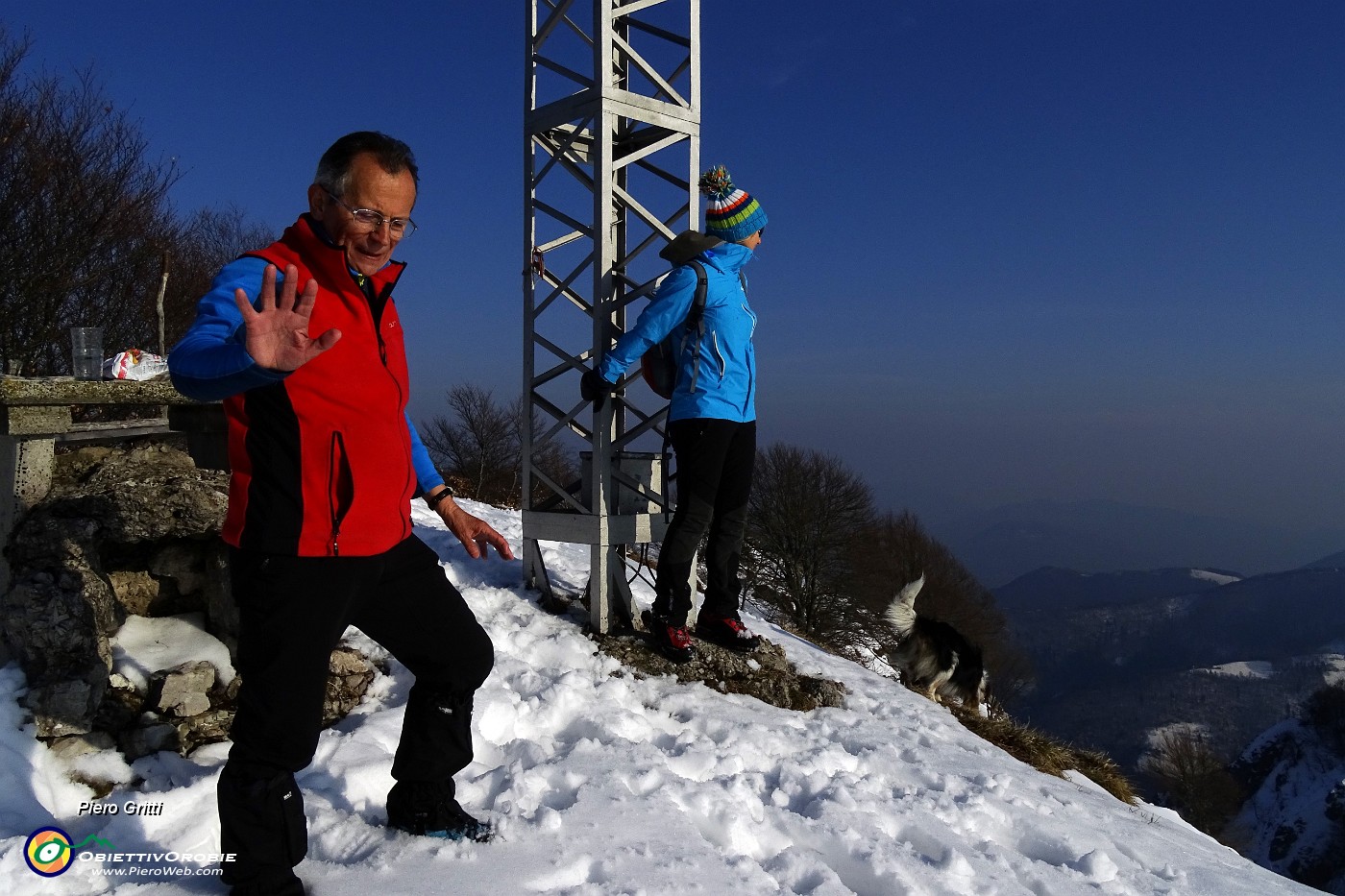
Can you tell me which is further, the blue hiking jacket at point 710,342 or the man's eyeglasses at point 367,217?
the blue hiking jacket at point 710,342

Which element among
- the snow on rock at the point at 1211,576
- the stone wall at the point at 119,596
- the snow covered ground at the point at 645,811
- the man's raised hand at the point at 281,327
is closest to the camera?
the man's raised hand at the point at 281,327

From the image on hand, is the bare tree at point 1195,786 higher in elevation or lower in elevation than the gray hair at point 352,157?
lower

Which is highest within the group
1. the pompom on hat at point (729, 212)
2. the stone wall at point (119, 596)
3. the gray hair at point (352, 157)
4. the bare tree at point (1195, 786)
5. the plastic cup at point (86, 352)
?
the pompom on hat at point (729, 212)

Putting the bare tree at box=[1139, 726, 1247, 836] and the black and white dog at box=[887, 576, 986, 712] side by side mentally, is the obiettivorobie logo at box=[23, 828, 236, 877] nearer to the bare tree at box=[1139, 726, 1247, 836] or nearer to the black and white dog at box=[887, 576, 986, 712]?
the black and white dog at box=[887, 576, 986, 712]

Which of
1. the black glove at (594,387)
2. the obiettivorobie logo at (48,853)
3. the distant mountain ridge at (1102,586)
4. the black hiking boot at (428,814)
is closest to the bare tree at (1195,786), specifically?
the black glove at (594,387)

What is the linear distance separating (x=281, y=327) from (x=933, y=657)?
7.16m

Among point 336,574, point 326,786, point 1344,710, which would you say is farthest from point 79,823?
point 1344,710

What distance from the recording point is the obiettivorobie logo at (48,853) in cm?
216

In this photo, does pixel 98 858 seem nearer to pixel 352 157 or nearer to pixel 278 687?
pixel 278 687

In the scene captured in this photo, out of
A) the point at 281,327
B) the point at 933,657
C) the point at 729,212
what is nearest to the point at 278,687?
the point at 281,327

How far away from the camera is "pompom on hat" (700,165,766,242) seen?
4727 mm

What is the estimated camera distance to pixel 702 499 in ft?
15.2

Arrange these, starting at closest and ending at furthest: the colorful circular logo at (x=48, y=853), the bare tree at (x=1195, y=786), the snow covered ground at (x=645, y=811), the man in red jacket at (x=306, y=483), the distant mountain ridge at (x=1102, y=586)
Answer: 1. the man in red jacket at (x=306, y=483)
2. the colorful circular logo at (x=48, y=853)
3. the snow covered ground at (x=645, y=811)
4. the bare tree at (x=1195, y=786)
5. the distant mountain ridge at (x=1102, y=586)

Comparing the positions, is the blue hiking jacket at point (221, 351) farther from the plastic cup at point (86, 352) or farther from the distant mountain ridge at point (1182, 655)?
the distant mountain ridge at point (1182, 655)
